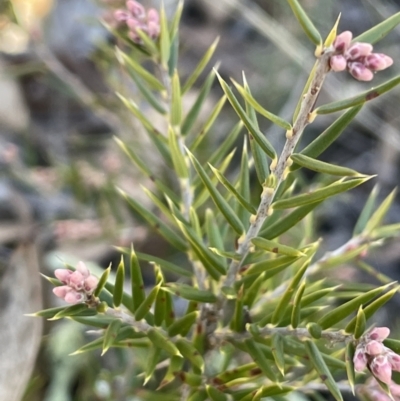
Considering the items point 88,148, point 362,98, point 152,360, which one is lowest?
point 88,148

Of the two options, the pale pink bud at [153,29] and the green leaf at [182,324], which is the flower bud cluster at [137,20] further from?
the green leaf at [182,324]

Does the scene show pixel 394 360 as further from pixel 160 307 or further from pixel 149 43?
pixel 149 43

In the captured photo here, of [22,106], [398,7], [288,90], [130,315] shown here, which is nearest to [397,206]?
[288,90]

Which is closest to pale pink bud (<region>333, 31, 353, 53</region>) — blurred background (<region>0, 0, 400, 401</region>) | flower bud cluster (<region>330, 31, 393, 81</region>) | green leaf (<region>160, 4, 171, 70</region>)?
flower bud cluster (<region>330, 31, 393, 81</region>)

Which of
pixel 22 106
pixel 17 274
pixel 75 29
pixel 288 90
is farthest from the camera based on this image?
pixel 75 29

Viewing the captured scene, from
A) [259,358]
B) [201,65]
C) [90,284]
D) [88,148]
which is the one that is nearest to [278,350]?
[259,358]

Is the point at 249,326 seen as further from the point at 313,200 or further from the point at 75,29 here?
the point at 75,29
